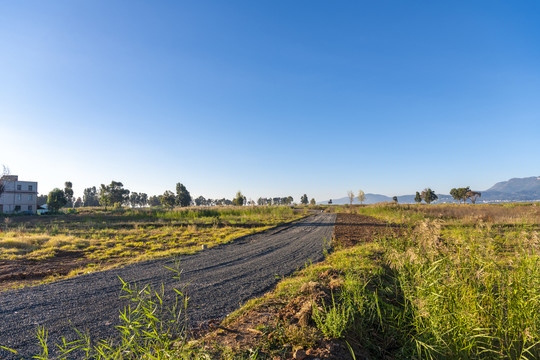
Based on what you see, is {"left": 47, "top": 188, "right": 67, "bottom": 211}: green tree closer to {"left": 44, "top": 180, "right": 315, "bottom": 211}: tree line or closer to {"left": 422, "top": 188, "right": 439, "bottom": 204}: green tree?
{"left": 44, "top": 180, "right": 315, "bottom": 211}: tree line

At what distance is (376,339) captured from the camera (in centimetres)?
327

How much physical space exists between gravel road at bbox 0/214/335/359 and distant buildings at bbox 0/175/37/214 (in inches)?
2987

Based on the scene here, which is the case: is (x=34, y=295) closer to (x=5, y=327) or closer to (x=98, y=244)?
(x=5, y=327)

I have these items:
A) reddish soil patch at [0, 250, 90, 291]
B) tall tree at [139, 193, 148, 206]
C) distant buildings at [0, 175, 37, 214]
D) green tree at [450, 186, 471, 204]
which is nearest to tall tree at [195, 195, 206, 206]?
tall tree at [139, 193, 148, 206]

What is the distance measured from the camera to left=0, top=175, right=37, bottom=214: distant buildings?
6247cm

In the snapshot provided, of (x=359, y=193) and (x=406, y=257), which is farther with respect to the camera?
(x=359, y=193)

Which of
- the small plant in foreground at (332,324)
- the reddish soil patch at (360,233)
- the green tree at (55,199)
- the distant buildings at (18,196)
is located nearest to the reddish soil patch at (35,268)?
the small plant in foreground at (332,324)

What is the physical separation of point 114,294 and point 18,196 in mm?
84880

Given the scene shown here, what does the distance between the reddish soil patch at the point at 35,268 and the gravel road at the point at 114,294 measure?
1.62m

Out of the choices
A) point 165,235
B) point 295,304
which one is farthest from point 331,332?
point 165,235

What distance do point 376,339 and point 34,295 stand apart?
7.50 m

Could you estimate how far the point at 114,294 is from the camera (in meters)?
5.88

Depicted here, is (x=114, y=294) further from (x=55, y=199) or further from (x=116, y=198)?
(x=116, y=198)

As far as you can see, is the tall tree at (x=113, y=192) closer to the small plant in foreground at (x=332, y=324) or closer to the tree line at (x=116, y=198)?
the tree line at (x=116, y=198)
